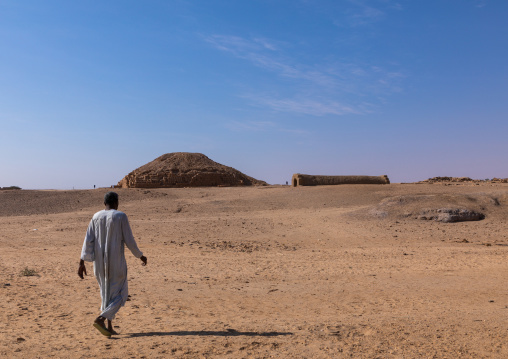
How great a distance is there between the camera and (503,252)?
1150cm

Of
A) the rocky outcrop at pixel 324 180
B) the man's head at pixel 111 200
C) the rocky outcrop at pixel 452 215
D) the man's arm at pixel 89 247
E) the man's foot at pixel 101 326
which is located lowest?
the man's foot at pixel 101 326

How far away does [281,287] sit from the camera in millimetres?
7918

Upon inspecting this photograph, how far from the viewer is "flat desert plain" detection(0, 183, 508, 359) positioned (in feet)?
15.5

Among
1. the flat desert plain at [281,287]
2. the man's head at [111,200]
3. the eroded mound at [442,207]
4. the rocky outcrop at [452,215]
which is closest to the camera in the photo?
the flat desert plain at [281,287]

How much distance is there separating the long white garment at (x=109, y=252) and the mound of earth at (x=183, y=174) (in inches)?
1258

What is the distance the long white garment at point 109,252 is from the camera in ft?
16.4

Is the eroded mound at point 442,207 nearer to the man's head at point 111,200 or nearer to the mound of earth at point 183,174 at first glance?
the man's head at point 111,200

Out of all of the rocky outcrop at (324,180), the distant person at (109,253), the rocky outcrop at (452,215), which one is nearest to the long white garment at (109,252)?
the distant person at (109,253)

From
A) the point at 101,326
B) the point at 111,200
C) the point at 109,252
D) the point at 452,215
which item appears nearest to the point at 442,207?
the point at 452,215

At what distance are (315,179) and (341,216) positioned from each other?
12662 millimetres

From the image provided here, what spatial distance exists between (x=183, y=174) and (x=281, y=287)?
32.3 metres

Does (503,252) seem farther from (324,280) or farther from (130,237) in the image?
(130,237)

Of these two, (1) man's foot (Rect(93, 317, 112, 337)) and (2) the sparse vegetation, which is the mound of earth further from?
(1) man's foot (Rect(93, 317, 112, 337))

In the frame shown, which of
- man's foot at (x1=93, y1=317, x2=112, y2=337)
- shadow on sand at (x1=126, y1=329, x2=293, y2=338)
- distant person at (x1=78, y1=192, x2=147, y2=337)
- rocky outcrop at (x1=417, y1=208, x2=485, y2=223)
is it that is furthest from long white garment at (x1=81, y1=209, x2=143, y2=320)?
rocky outcrop at (x1=417, y1=208, x2=485, y2=223)
